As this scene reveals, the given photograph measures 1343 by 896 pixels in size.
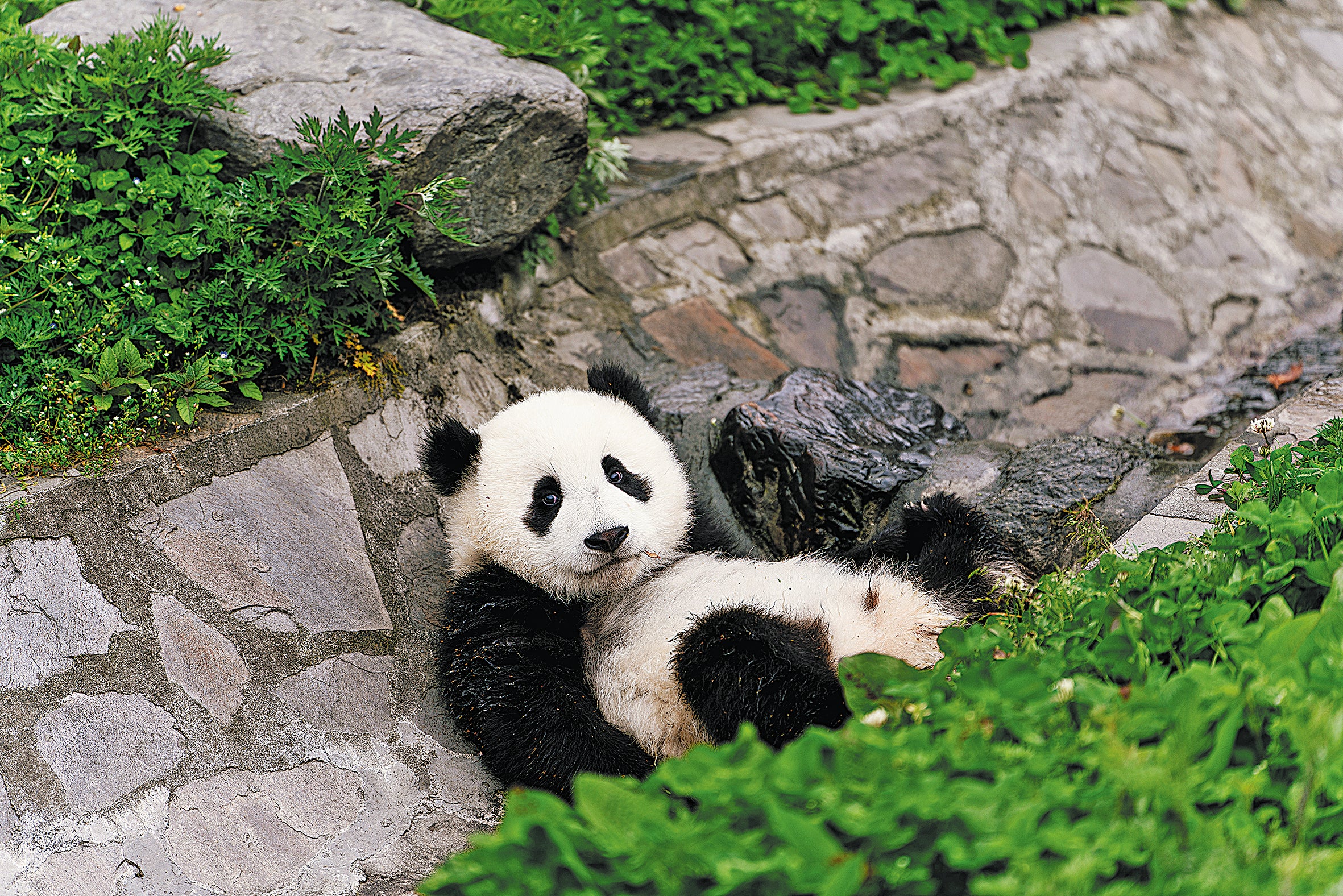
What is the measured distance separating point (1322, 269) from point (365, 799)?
228 inches

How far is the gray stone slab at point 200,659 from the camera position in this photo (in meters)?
2.62

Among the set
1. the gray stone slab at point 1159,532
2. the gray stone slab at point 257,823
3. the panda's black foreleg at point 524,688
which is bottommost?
the gray stone slab at point 257,823

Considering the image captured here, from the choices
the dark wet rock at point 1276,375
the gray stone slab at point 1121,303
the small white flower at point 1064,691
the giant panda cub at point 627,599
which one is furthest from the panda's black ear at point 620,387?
the gray stone slab at point 1121,303

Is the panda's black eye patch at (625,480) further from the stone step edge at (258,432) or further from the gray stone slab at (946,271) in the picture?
the gray stone slab at (946,271)

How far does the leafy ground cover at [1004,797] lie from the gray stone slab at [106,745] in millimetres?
1299

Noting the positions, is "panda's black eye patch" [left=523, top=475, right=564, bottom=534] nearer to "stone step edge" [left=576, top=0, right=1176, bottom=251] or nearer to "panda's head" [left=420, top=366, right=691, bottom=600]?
"panda's head" [left=420, top=366, right=691, bottom=600]

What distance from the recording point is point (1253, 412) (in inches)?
169

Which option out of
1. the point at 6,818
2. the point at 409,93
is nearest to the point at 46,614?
the point at 6,818

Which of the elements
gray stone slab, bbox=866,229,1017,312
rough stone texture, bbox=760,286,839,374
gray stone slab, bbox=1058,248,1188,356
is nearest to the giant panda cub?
rough stone texture, bbox=760,286,839,374

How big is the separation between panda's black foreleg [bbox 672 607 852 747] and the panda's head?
0.38 m

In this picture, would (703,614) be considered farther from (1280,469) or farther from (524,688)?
(1280,469)

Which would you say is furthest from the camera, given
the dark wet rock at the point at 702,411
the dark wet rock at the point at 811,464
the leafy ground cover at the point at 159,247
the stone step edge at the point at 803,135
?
the stone step edge at the point at 803,135

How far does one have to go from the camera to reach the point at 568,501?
2773mm

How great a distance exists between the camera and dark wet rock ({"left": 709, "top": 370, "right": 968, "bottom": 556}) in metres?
3.39
